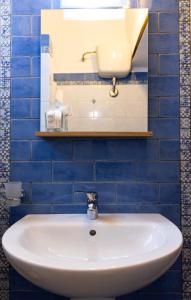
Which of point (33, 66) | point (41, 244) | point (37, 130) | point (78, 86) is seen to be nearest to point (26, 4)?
point (33, 66)

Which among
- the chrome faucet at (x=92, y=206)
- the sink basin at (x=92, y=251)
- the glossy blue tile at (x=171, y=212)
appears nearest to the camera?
the sink basin at (x=92, y=251)

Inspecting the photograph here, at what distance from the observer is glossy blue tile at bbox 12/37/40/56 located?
4.02 ft

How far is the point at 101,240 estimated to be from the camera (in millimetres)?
1054

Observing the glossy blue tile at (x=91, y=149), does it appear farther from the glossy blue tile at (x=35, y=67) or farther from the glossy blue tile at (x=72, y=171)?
the glossy blue tile at (x=35, y=67)

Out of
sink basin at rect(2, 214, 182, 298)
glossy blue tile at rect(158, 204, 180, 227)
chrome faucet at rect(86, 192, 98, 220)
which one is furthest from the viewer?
glossy blue tile at rect(158, 204, 180, 227)

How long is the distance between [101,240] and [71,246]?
124 mm

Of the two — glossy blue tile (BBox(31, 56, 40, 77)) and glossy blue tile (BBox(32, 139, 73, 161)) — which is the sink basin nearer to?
glossy blue tile (BBox(32, 139, 73, 161))

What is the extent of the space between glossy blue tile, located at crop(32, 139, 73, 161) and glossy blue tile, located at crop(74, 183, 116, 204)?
0.50 feet

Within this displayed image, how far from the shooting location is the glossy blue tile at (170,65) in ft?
4.00

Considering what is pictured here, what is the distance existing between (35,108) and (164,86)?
62cm

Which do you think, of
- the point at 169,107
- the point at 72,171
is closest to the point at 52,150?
the point at 72,171

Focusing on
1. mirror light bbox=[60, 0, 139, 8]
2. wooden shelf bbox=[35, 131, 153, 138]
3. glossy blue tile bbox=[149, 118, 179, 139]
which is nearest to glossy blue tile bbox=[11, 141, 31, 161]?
wooden shelf bbox=[35, 131, 153, 138]

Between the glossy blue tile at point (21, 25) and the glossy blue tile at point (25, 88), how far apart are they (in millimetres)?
221

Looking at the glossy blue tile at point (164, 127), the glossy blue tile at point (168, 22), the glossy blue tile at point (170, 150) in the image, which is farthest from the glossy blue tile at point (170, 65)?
the glossy blue tile at point (170, 150)
